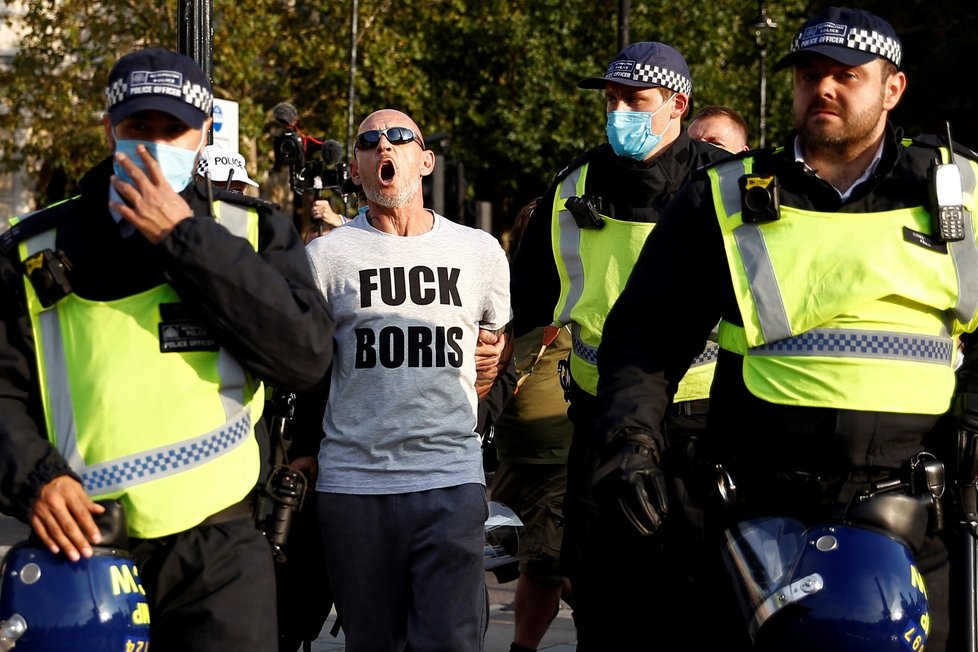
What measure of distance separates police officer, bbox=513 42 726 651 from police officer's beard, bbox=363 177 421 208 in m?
0.75

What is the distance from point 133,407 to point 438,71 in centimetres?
2809

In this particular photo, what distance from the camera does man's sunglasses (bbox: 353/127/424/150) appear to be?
18.6ft

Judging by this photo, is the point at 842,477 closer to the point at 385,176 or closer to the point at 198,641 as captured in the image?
the point at 198,641

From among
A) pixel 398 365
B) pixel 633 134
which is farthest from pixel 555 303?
pixel 398 365

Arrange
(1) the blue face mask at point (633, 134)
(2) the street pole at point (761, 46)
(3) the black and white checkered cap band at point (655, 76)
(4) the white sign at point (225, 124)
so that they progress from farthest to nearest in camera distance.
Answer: (2) the street pole at point (761, 46) < (4) the white sign at point (225, 124) < (3) the black and white checkered cap band at point (655, 76) < (1) the blue face mask at point (633, 134)

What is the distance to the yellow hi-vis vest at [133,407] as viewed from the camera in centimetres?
368

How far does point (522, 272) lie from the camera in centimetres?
640

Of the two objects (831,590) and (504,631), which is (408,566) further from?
(504,631)

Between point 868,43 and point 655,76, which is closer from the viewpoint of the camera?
point 868,43

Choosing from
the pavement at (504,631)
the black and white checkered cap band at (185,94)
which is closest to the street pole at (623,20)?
the pavement at (504,631)

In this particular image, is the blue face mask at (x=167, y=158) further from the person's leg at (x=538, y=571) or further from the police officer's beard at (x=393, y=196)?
the person's leg at (x=538, y=571)

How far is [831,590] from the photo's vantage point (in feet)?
11.9

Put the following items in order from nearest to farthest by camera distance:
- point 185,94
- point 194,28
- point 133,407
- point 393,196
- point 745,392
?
point 133,407 < point 185,94 < point 745,392 < point 393,196 < point 194,28

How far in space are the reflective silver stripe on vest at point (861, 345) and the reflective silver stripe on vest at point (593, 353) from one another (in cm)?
198
